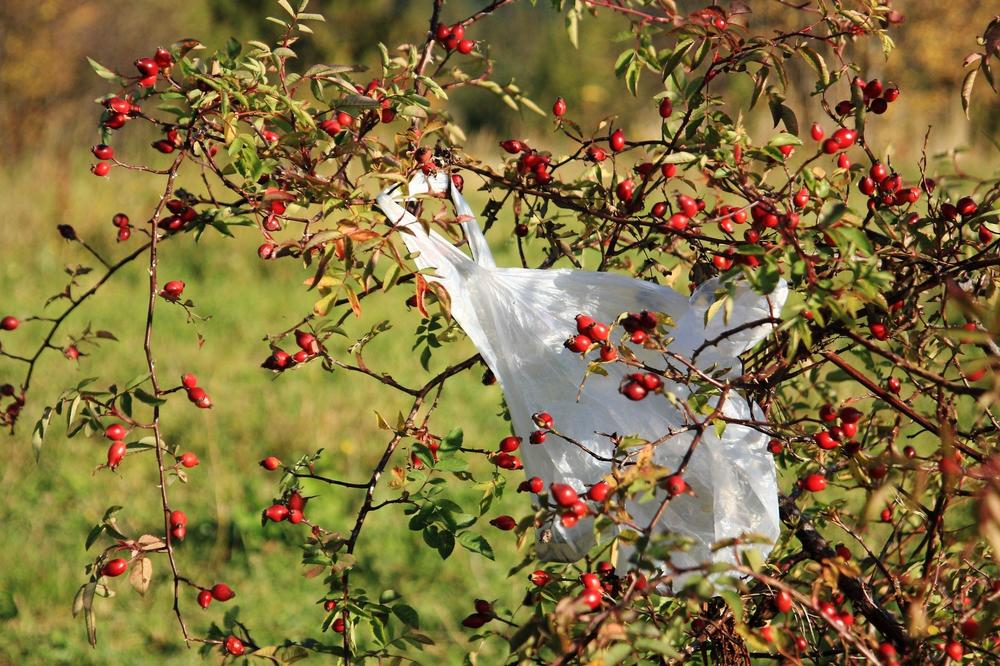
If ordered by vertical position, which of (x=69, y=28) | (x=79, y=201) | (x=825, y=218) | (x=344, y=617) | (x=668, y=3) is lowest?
(x=344, y=617)

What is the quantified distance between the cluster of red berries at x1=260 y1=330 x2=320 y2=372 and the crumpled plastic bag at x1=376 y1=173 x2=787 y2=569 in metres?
0.18

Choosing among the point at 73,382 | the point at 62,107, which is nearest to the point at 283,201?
the point at 73,382

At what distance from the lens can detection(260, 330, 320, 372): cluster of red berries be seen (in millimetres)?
1354

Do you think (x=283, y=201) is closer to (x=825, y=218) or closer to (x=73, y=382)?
(x=825, y=218)

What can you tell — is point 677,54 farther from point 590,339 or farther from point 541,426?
point 541,426

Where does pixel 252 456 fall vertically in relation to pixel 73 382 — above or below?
below

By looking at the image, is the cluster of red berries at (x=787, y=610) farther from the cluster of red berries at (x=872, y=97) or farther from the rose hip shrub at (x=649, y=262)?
the cluster of red berries at (x=872, y=97)

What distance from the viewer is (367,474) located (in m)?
3.75

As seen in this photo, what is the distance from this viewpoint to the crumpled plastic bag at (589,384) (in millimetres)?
1352

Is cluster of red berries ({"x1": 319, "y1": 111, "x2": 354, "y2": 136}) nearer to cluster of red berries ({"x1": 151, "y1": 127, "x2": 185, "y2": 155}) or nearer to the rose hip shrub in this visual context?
the rose hip shrub

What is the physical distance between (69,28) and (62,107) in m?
1.30

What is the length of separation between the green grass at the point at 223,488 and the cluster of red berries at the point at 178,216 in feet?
5.46

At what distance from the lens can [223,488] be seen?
359 cm

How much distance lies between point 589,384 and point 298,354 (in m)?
0.40
